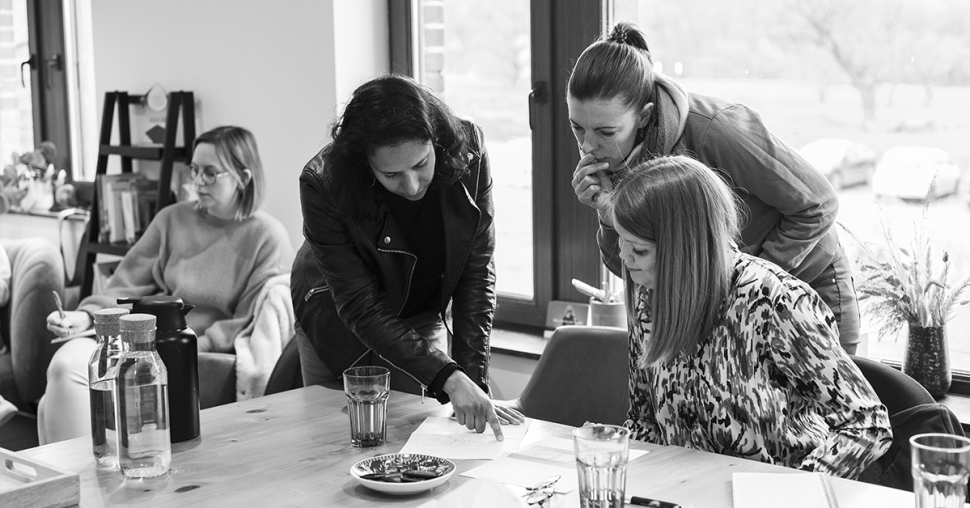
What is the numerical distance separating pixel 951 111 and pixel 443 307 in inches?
51.3

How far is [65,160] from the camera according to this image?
5129 mm

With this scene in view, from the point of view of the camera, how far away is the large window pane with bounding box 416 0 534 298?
328 cm

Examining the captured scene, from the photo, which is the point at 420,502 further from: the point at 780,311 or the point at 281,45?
the point at 281,45

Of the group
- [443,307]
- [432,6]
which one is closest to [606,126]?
[443,307]

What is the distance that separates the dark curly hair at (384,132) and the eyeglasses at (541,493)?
2.44ft

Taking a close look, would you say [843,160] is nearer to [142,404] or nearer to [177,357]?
[177,357]

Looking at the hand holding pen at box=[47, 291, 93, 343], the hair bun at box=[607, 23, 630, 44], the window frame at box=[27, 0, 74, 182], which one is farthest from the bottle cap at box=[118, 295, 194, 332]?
the window frame at box=[27, 0, 74, 182]

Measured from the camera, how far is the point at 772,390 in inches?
65.7

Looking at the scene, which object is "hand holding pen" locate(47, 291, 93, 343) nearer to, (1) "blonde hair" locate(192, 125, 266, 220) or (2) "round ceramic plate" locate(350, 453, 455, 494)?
(1) "blonde hair" locate(192, 125, 266, 220)

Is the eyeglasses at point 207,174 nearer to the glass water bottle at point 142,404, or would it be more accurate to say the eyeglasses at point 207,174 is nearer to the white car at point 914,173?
the glass water bottle at point 142,404

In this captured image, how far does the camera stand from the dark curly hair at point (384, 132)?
1.93m

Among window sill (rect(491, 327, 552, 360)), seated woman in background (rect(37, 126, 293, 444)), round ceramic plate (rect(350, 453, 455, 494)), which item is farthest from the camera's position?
seated woman in background (rect(37, 126, 293, 444))

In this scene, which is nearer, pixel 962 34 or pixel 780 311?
pixel 780 311

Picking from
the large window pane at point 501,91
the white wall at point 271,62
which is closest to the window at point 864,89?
the large window pane at point 501,91
